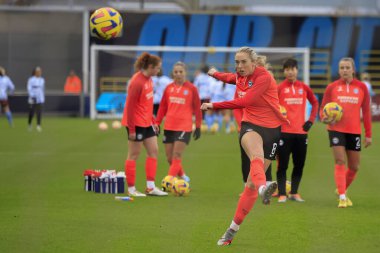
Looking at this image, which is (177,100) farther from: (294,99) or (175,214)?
(175,214)

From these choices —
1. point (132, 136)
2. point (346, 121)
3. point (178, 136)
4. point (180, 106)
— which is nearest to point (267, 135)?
point (346, 121)

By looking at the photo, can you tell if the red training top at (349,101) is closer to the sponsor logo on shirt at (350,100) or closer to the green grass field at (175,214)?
the sponsor logo on shirt at (350,100)

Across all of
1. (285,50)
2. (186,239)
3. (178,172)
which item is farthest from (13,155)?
(285,50)

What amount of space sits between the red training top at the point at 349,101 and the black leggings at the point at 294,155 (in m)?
0.55

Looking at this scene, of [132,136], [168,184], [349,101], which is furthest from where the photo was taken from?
[168,184]

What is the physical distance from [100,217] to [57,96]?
31.5 metres

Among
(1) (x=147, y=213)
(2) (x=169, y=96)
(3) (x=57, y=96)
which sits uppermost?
(2) (x=169, y=96)

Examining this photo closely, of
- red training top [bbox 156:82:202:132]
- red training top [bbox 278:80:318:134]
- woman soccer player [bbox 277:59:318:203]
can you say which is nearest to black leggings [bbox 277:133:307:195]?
woman soccer player [bbox 277:59:318:203]

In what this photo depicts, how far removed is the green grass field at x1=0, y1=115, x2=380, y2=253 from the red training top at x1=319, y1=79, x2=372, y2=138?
44.5 inches

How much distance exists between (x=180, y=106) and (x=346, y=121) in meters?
3.22

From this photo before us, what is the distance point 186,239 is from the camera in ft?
31.8

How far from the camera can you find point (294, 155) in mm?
13570

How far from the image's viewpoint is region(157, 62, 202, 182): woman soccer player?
14938 millimetres

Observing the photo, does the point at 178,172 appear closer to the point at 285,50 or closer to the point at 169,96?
the point at 169,96
